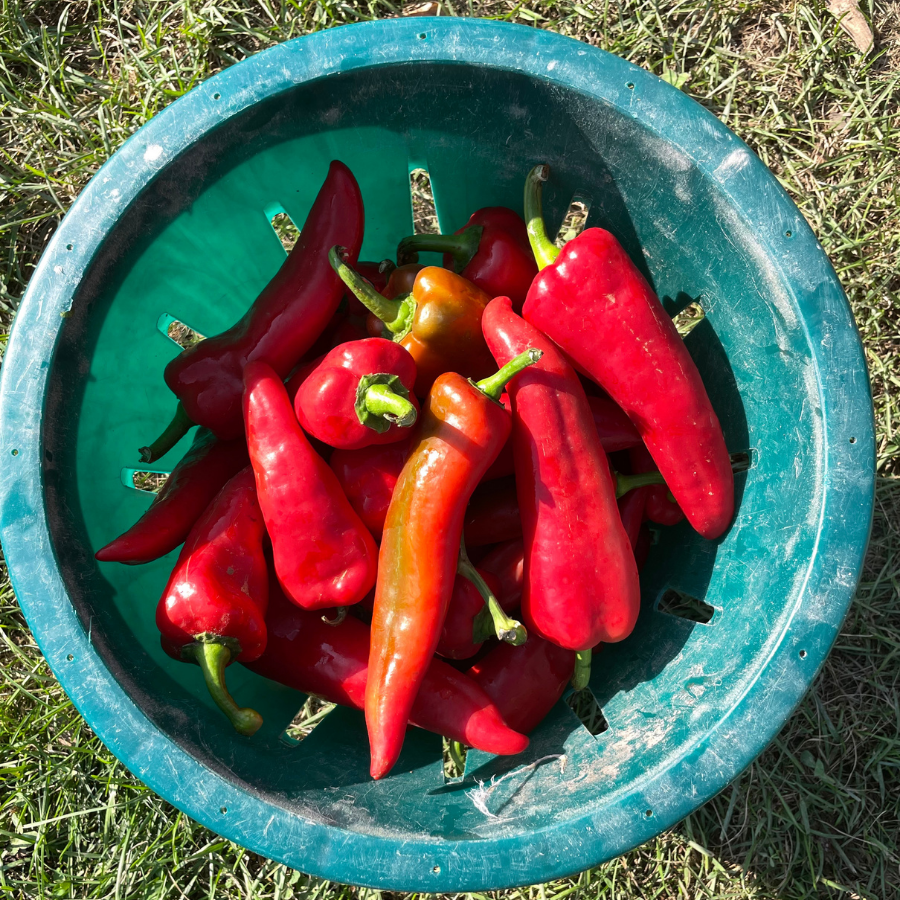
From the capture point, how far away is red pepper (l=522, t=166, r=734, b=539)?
2014 mm

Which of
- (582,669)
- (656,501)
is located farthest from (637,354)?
(582,669)

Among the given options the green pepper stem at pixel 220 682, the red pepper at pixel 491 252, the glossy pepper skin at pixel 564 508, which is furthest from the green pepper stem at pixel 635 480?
the green pepper stem at pixel 220 682

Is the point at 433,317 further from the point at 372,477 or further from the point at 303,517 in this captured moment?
the point at 303,517

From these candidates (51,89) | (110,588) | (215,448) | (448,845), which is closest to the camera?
(448,845)

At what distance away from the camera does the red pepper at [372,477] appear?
82.0 inches

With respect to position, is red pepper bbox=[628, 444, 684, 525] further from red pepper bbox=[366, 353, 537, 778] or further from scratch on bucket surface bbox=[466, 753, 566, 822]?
scratch on bucket surface bbox=[466, 753, 566, 822]

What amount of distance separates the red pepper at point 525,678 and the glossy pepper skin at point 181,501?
0.85 m

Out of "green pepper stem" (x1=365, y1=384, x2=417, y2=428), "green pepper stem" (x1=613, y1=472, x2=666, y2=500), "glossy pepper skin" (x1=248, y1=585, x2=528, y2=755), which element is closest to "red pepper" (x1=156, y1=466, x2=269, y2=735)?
"glossy pepper skin" (x1=248, y1=585, x2=528, y2=755)

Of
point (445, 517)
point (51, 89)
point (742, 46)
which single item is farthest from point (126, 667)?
point (742, 46)

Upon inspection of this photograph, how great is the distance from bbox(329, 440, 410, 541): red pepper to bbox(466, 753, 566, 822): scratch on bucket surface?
68cm

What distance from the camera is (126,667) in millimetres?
1921

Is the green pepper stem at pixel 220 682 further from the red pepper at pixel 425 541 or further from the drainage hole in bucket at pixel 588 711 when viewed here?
the drainage hole in bucket at pixel 588 711

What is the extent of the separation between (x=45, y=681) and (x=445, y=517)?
1716 millimetres

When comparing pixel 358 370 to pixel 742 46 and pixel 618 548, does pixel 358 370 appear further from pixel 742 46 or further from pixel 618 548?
pixel 742 46
